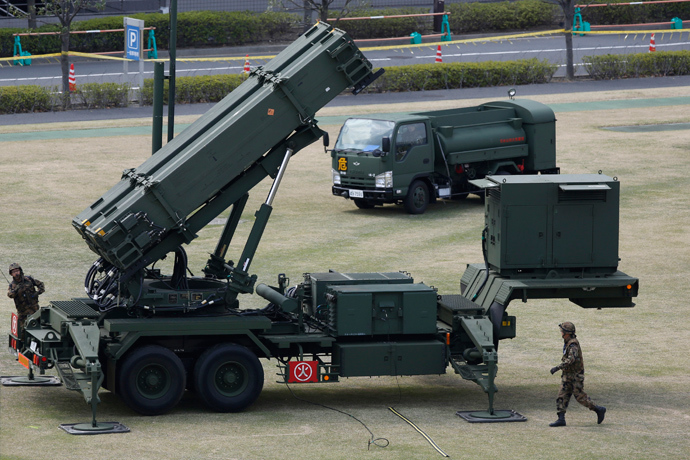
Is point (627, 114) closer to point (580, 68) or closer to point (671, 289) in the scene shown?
point (580, 68)

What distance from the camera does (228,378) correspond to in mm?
12203

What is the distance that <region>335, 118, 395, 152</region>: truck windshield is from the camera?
24391mm

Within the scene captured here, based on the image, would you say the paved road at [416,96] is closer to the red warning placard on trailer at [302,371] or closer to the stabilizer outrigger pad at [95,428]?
the red warning placard on trailer at [302,371]

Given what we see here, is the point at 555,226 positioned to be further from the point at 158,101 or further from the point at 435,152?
the point at 435,152

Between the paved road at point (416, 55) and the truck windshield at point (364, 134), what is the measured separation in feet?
57.9

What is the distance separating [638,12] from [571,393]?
149 ft

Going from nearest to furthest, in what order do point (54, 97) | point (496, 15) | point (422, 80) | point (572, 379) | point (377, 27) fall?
1. point (572, 379)
2. point (54, 97)
3. point (422, 80)
4. point (377, 27)
5. point (496, 15)

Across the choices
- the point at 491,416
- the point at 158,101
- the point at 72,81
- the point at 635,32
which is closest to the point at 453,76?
the point at 72,81

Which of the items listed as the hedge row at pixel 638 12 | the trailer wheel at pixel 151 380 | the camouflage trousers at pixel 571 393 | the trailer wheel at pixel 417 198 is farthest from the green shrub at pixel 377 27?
the trailer wheel at pixel 151 380

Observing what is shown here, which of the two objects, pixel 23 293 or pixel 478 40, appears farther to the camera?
pixel 478 40

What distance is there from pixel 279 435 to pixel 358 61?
4615 mm

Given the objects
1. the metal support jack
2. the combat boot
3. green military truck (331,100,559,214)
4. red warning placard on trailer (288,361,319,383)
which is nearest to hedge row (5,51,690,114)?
green military truck (331,100,559,214)

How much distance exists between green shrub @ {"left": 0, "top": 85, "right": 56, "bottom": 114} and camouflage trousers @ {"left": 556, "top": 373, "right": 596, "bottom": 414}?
28339 millimetres

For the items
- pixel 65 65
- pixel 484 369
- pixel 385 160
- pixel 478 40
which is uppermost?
pixel 478 40
